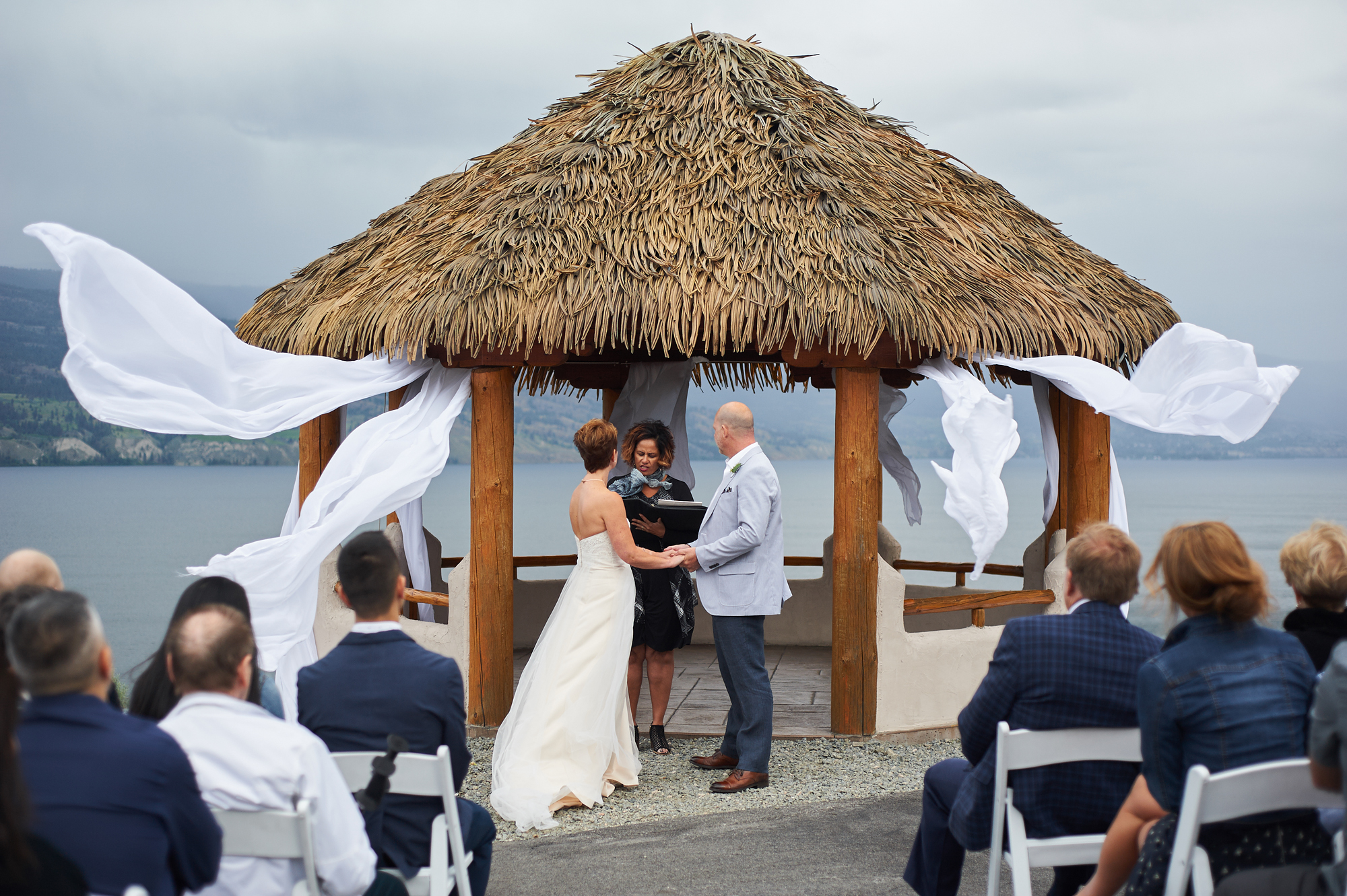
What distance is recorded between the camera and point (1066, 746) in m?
2.64

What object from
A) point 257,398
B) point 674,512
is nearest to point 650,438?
point 674,512

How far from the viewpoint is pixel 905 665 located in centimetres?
562

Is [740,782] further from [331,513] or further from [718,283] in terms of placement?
[718,283]

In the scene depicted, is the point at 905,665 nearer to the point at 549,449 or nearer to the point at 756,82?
the point at 756,82

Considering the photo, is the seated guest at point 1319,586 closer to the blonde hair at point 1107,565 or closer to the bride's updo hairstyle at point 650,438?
the blonde hair at point 1107,565

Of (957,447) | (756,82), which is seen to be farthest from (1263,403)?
(756,82)

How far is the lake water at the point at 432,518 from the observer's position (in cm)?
4469

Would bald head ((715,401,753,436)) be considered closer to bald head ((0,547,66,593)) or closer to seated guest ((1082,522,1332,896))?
seated guest ((1082,522,1332,896))

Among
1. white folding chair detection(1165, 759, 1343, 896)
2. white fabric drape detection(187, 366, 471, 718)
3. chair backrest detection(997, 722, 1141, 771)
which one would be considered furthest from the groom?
white folding chair detection(1165, 759, 1343, 896)

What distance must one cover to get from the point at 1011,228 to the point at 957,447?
2443mm

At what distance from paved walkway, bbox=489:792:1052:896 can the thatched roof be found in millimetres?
2253

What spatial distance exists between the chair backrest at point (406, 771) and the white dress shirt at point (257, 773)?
267 millimetres

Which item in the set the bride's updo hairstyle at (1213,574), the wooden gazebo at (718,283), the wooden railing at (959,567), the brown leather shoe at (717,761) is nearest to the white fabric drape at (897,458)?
Result: the wooden railing at (959,567)

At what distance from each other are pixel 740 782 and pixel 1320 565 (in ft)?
8.56
